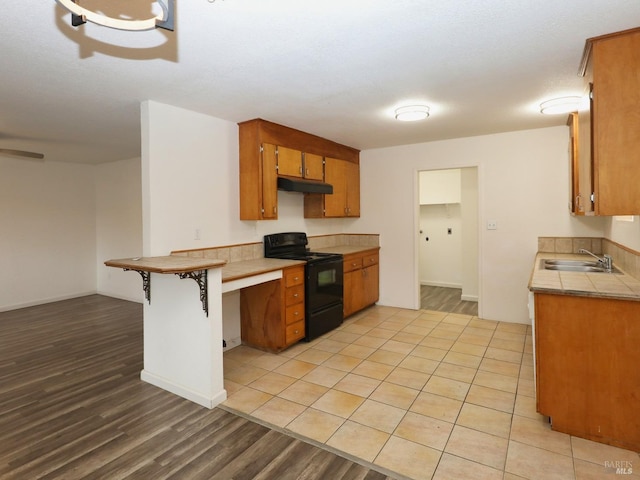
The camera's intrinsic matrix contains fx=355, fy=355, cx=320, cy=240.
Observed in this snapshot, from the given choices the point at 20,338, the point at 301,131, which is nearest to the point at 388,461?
the point at 301,131

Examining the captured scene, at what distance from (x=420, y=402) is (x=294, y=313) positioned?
4.98 ft

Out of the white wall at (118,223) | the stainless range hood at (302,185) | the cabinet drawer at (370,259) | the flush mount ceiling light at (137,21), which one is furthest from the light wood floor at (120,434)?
the cabinet drawer at (370,259)

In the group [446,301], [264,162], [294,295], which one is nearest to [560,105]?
[264,162]

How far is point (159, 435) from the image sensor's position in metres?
2.27

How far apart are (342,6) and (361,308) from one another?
12.7 feet

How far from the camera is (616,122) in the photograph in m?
1.95

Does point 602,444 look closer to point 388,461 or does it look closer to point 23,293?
point 388,461

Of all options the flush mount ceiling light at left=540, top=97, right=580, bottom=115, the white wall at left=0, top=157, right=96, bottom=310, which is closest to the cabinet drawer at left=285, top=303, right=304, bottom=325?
the flush mount ceiling light at left=540, top=97, right=580, bottom=115

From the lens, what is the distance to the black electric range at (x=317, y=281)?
152 inches

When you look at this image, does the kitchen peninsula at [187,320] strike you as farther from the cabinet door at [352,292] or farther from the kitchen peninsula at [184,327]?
the cabinet door at [352,292]

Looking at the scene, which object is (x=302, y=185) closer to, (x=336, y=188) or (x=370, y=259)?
(x=336, y=188)

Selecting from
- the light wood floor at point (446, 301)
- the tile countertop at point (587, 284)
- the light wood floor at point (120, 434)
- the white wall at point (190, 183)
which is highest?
the white wall at point (190, 183)

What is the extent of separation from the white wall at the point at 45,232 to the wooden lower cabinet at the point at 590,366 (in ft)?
23.1

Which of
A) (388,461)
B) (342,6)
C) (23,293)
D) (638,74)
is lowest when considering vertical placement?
(388,461)
